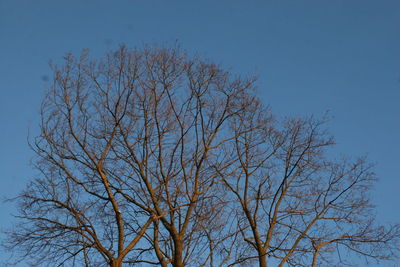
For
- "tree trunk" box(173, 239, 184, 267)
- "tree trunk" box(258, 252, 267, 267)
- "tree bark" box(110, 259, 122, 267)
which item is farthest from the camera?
"tree trunk" box(258, 252, 267, 267)

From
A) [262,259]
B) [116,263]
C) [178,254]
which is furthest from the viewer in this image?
[262,259]

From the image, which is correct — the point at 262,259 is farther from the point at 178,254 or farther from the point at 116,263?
the point at 116,263

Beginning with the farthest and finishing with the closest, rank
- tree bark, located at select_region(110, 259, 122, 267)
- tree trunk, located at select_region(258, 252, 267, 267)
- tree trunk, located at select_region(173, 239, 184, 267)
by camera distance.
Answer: tree trunk, located at select_region(258, 252, 267, 267), tree trunk, located at select_region(173, 239, 184, 267), tree bark, located at select_region(110, 259, 122, 267)

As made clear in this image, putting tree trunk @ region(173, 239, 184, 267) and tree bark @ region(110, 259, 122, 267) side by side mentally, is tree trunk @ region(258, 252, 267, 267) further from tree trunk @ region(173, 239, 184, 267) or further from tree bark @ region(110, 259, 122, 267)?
tree bark @ region(110, 259, 122, 267)

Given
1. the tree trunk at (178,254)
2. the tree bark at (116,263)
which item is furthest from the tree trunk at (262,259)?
the tree bark at (116,263)

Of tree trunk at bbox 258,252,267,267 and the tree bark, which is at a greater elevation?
tree trunk at bbox 258,252,267,267

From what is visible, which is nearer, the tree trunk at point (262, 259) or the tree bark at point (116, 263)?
the tree bark at point (116, 263)

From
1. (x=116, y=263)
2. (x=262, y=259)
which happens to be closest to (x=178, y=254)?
(x=116, y=263)

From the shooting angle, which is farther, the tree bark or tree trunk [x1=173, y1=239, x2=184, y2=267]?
tree trunk [x1=173, y1=239, x2=184, y2=267]

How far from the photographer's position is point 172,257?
14703mm

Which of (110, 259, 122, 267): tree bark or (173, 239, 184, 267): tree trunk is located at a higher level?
(173, 239, 184, 267): tree trunk

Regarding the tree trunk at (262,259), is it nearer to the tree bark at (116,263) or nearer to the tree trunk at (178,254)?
the tree trunk at (178,254)

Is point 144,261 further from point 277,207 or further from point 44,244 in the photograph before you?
point 277,207

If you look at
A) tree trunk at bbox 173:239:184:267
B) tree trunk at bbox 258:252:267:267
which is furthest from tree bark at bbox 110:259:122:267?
tree trunk at bbox 258:252:267:267
